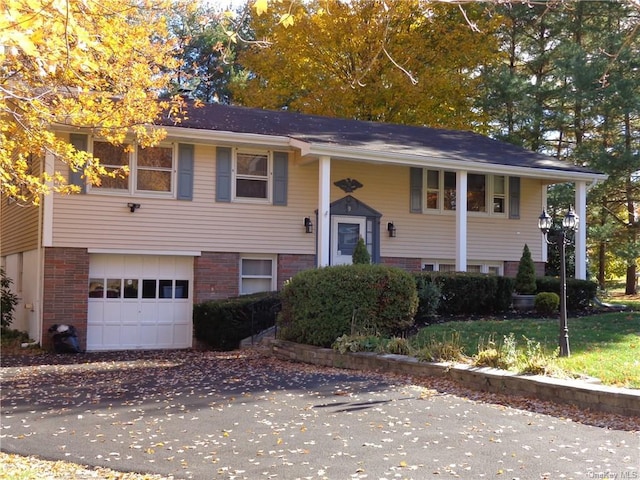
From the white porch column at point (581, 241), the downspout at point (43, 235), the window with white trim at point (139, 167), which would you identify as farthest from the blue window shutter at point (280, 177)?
the white porch column at point (581, 241)

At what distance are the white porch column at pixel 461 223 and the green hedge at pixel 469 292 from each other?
135 centimetres

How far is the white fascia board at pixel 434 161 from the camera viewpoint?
51.6 ft

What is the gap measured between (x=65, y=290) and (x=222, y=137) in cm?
475

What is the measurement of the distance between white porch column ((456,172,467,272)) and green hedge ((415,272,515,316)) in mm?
1353

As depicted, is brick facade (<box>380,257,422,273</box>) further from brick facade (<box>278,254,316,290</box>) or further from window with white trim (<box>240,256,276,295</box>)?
window with white trim (<box>240,256,276,295</box>)

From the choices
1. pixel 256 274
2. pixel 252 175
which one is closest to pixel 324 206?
pixel 252 175

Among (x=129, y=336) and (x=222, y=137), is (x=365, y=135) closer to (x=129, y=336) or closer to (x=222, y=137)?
(x=222, y=137)

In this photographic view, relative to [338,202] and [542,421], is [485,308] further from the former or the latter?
[542,421]

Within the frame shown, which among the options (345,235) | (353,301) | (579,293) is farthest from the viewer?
(345,235)

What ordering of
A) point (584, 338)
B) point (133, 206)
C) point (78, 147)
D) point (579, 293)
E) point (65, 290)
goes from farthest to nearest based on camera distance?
point (579, 293), point (133, 206), point (78, 147), point (65, 290), point (584, 338)

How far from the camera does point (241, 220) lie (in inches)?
651

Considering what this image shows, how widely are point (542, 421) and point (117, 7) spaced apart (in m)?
7.53

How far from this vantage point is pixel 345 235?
17469 mm

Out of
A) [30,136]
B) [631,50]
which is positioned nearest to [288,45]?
[631,50]
